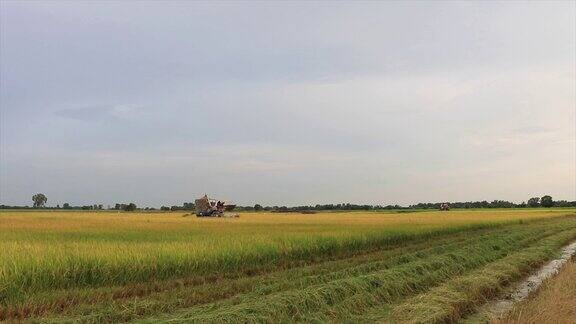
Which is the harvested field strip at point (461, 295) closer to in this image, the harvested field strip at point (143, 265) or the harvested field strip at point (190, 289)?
the harvested field strip at point (190, 289)

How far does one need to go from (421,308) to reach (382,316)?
2.50 feet

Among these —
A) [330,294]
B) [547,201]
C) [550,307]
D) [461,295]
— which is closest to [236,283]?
[330,294]

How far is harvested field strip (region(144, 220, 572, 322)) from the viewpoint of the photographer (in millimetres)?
8148

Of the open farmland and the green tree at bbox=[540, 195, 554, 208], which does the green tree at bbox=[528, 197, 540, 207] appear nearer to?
the green tree at bbox=[540, 195, 554, 208]

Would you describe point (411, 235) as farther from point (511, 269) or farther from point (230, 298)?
point (230, 298)

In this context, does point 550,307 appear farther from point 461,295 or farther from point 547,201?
point 547,201

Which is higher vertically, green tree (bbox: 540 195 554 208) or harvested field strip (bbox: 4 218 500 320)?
green tree (bbox: 540 195 554 208)

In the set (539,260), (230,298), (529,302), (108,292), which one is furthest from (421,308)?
(539,260)

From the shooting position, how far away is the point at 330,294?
9.70 meters

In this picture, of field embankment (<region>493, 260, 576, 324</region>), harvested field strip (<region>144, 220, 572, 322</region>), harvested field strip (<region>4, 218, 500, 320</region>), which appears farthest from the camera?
harvested field strip (<region>4, 218, 500, 320</region>)

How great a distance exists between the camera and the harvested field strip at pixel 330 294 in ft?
26.7

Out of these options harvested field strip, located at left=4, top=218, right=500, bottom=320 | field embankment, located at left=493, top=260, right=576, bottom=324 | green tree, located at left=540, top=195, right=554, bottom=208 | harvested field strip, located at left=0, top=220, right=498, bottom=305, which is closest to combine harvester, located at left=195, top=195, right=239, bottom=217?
harvested field strip, located at left=0, top=220, right=498, bottom=305

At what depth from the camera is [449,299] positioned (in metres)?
9.45

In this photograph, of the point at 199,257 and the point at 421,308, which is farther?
the point at 199,257
